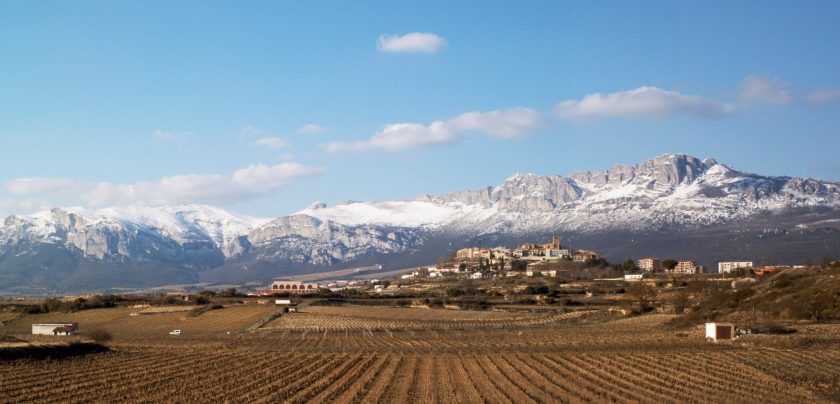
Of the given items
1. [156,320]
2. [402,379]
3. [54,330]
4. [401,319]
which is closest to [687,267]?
[401,319]

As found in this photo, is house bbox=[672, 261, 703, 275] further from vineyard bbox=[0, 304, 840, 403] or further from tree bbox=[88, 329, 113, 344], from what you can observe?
tree bbox=[88, 329, 113, 344]

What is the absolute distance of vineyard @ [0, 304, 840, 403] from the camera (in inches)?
1289

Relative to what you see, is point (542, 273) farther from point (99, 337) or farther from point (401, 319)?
point (99, 337)

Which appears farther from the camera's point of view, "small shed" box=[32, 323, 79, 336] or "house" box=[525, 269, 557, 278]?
"house" box=[525, 269, 557, 278]

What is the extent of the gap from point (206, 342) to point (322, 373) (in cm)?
2996

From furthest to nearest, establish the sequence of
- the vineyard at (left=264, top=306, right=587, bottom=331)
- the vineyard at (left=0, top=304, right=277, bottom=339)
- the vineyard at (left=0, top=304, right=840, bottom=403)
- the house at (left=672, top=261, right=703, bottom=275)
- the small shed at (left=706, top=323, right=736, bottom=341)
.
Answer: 1. the house at (left=672, top=261, right=703, bottom=275)
2. the vineyard at (left=0, top=304, right=277, bottom=339)
3. the vineyard at (left=264, top=306, right=587, bottom=331)
4. the small shed at (left=706, top=323, right=736, bottom=341)
5. the vineyard at (left=0, top=304, right=840, bottom=403)

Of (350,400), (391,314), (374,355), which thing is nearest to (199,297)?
(391,314)

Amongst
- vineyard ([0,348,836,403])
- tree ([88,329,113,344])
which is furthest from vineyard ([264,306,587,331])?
vineyard ([0,348,836,403])

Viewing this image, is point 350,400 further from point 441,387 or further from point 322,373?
point 322,373

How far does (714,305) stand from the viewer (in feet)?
277

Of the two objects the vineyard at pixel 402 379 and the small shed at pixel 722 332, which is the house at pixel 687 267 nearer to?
the small shed at pixel 722 332

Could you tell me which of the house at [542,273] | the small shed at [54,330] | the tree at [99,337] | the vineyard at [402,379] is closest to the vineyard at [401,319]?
the small shed at [54,330]

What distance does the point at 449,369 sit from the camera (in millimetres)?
42625

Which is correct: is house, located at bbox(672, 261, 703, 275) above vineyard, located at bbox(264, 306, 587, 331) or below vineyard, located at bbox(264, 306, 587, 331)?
above
